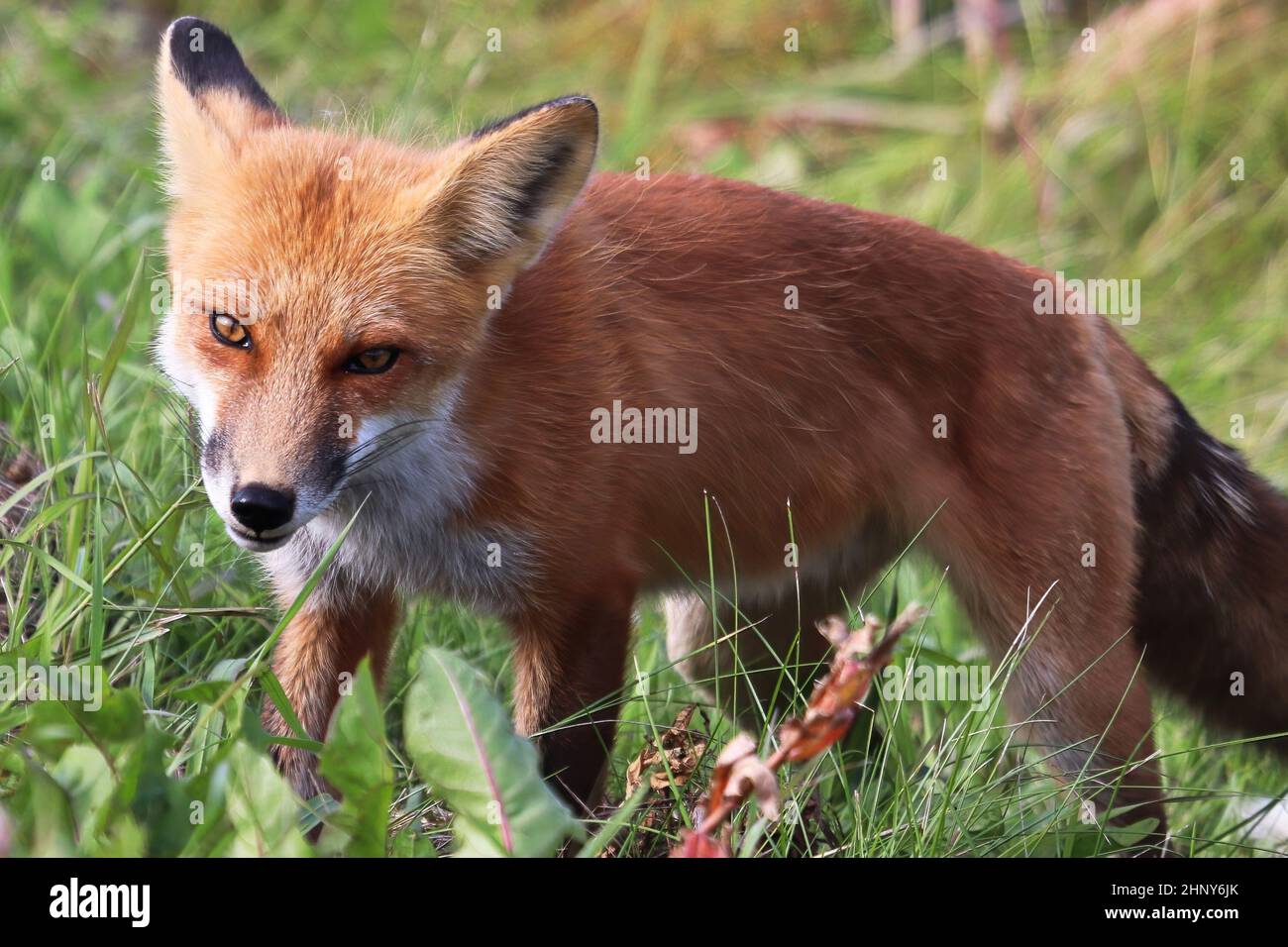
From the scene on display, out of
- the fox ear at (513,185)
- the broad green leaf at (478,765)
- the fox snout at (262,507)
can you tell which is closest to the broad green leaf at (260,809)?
the broad green leaf at (478,765)

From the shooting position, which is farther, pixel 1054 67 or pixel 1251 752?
pixel 1054 67

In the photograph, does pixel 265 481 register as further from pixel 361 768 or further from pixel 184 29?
pixel 184 29

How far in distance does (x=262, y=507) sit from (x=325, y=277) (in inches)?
25.4

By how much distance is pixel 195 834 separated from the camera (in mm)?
2854

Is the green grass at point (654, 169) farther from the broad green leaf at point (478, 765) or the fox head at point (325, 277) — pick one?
the fox head at point (325, 277)

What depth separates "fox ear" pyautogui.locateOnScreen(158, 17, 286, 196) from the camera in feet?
13.0

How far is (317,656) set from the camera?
418cm

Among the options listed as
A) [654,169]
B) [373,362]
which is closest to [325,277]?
[373,362]

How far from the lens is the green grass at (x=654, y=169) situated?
3.54 meters

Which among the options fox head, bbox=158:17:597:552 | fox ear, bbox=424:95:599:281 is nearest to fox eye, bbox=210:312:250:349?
fox head, bbox=158:17:597:552

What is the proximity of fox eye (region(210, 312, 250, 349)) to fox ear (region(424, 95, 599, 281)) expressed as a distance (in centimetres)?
58
